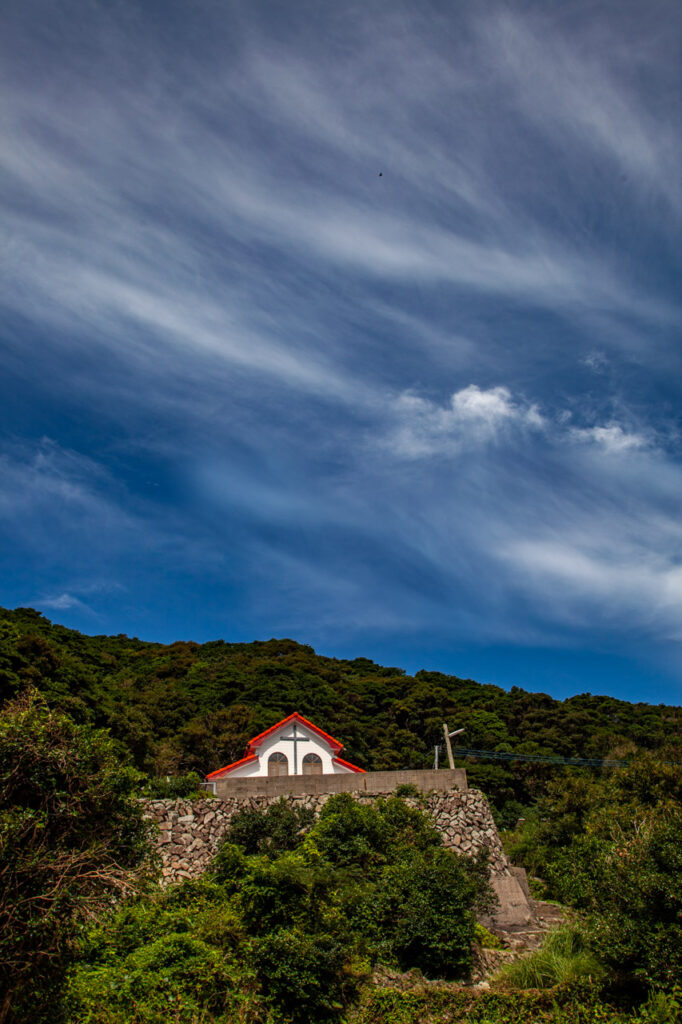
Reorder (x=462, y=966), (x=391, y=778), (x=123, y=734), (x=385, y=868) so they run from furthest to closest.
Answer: (x=123, y=734) < (x=391, y=778) < (x=385, y=868) < (x=462, y=966)

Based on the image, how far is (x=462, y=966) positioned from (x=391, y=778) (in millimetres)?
7859

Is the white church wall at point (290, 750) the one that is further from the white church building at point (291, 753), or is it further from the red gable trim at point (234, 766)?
the red gable trim at point (234, 766)

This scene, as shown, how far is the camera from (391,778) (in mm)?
21531

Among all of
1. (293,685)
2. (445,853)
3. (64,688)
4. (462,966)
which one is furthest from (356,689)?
(462,966)

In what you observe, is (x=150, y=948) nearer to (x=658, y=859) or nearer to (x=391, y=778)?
(x=658, y=859)

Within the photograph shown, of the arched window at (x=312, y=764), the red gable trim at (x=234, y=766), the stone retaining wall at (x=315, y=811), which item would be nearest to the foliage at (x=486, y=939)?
the stone retaining wall at (x=315, y=811)

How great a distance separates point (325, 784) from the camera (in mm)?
20781

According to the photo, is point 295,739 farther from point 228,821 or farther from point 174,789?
point 228,821

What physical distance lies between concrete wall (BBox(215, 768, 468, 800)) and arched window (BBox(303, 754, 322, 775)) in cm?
689

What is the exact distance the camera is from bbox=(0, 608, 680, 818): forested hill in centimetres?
3394

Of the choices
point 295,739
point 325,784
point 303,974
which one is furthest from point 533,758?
point 303,974

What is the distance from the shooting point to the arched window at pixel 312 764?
27688 mm

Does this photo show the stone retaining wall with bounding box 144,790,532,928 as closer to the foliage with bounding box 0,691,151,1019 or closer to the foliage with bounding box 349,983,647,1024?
the foliage with bounding box 349,983,647,1024

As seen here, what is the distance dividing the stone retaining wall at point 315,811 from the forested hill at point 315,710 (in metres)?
8.93
